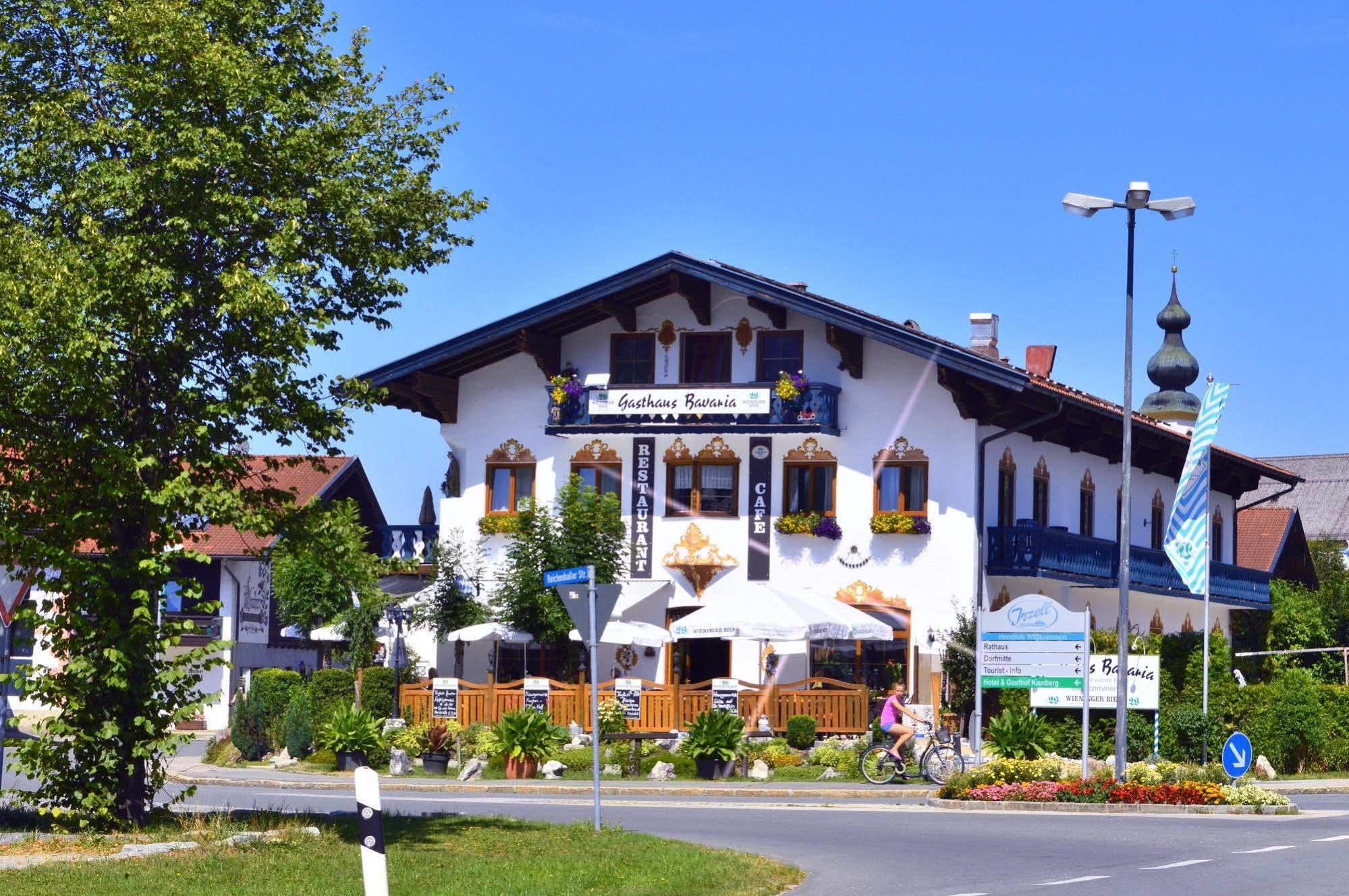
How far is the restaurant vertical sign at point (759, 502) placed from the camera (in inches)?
1478

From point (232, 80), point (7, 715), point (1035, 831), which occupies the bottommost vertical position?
point (1035, 831)

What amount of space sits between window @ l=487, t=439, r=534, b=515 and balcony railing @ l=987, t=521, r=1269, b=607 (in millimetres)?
9596

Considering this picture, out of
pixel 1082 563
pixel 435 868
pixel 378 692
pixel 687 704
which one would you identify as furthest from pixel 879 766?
pixel 435 868

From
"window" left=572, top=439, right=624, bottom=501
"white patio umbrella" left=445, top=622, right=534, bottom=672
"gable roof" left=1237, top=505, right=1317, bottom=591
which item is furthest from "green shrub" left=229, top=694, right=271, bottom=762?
"gable roof" left=1237, top=505, right=1317, bottom=591

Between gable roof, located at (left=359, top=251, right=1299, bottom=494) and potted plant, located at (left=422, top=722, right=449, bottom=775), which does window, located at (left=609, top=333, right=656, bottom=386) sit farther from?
potted plant, located at (left=422, top=722, right=449, bottom=775)

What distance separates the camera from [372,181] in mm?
18078

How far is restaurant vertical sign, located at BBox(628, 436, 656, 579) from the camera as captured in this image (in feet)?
125

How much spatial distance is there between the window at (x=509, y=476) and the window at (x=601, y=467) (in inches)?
45.9

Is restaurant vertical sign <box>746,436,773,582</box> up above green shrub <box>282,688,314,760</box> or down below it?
above

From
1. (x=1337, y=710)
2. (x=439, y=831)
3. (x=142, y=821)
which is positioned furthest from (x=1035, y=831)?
(x=1337, y=710)

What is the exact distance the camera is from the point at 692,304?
37875 millimetres

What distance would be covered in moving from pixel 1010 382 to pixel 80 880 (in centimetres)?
2418

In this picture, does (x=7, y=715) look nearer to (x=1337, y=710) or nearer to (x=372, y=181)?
(x=372, y=181)

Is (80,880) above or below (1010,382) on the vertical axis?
below
